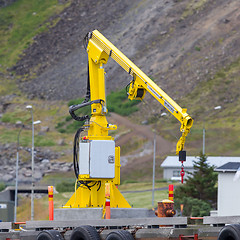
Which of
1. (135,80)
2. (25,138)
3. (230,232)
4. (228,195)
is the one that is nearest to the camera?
(230,232)

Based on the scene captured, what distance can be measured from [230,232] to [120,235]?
4.05m

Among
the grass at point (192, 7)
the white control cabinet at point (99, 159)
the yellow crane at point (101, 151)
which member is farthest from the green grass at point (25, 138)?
the white control cabinet at point (99, 159)

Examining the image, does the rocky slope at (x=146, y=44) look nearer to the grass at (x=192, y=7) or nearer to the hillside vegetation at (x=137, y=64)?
the grass at (x=192, y=7)

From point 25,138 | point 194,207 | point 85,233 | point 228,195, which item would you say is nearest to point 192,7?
point 25,138

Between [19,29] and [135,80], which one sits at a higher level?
[19,29]

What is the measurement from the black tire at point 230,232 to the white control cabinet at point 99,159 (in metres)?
9.72

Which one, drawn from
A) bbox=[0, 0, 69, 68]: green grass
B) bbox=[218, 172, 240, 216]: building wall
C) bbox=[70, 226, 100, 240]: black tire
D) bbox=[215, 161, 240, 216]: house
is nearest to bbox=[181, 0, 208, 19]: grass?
bbox=[0, 0, 69, 68]: green grass

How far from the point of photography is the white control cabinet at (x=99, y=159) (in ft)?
103

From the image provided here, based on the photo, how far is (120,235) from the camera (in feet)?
81.4

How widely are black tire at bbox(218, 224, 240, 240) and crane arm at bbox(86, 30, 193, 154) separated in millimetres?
7441

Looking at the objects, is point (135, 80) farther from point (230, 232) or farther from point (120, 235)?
point (230, 232)

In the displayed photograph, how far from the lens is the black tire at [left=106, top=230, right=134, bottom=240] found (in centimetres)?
2477

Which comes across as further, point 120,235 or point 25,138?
point 25,138

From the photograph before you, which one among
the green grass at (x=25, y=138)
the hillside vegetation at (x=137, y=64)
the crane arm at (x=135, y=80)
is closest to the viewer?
the crane arm at (x=135, y=80)
